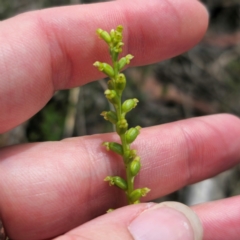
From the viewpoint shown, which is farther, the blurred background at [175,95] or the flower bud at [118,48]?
the blurred background at [175,95]

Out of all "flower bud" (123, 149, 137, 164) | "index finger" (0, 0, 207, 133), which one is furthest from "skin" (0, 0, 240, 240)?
"flower bud" (123, 149, 137, 164)

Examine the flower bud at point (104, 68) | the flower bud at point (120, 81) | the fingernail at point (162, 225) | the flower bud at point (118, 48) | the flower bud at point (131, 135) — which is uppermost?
the flower bud at point (118, 48)

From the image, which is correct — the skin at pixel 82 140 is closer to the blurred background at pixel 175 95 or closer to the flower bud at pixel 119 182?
the flower bud at pixel 119 182

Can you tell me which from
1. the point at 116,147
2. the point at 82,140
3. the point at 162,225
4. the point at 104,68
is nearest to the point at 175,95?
the point at 82,140

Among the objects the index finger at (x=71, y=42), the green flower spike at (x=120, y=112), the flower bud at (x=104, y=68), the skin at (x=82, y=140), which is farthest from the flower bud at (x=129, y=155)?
the index finger at (x=71, y=42)

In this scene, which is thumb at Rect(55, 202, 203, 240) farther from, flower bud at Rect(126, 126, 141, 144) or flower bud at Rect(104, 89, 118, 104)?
flower bud at Rect(104, 89, 118, 104)

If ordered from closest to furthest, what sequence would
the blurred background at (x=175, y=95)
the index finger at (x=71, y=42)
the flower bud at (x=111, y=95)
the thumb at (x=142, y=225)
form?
the thumb at (x=142, y=225) → the flower bud at (x=111, y=95) → the index finger at (x=71, y=42) → the blurred background at (x=175, y=95)
